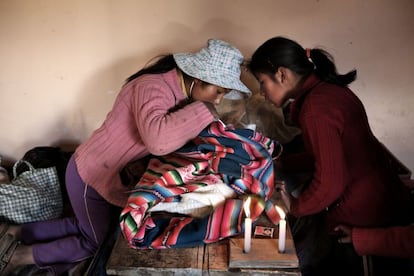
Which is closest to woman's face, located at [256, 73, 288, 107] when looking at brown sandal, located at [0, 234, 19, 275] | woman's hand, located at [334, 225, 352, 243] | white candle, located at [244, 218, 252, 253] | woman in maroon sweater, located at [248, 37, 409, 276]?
woman in maroon sweater, located at [248, 37, 409, 276]

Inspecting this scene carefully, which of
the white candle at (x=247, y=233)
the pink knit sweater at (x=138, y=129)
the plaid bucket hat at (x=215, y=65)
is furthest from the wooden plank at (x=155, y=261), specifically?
the plaid bucket hat at (x=215, y=65)

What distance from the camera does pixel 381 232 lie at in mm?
1238

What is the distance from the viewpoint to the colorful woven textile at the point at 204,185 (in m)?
1.08

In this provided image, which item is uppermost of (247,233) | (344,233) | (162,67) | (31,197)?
(162,67)

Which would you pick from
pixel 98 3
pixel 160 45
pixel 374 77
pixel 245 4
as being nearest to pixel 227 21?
pixel 245 4

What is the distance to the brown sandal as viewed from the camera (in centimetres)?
143

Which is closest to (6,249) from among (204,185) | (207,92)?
(204,185)

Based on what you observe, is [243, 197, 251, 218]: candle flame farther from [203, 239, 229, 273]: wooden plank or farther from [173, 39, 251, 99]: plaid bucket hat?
[173, 39, 251, 99]: plaid bucket hat

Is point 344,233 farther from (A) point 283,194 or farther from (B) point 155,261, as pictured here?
(B) point 155,261

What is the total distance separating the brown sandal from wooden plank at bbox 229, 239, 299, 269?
88 cm

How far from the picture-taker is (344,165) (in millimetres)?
1322

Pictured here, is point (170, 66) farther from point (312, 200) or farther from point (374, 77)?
point (374, 77)

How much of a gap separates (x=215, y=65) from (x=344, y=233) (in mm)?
722

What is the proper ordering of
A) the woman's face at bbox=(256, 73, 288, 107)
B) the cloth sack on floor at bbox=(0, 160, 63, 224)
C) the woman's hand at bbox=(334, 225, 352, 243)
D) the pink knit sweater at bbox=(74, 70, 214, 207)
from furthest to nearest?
1. the cloth sack on floor at bbox=(0, 160, 63, 224)
2. the woman's face at bbox=(256, 73, 288, 107)
3. the woman's hand at bbox=(334, 225, 352, 243)
4. the pink knit sweater at bbox=(74, 70, 214, 207)
